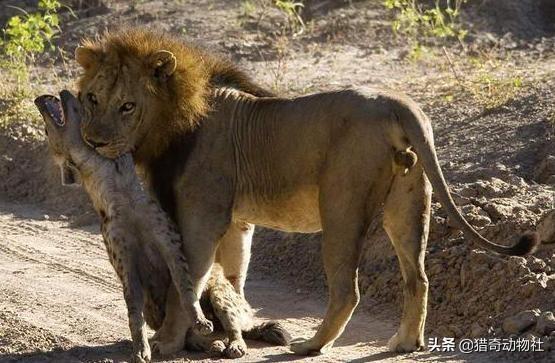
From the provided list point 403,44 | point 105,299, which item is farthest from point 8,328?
point 403,44

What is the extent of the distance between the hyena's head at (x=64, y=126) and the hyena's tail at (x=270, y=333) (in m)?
1.40

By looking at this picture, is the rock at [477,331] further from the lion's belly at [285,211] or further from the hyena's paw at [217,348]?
the hyena's paw at [217,348]

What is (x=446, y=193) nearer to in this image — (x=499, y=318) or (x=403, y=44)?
(x=499, y=318)

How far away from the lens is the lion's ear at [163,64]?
7.92m

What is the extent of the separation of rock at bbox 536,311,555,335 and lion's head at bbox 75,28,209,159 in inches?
91.9

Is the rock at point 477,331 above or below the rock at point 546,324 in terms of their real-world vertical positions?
below

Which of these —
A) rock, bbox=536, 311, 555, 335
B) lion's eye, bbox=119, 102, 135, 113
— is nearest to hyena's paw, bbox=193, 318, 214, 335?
lion's eye, bbox=119, 102, 135, 113

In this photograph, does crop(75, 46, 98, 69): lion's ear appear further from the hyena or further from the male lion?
the hyena

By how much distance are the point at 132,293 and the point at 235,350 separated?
2.22 feet

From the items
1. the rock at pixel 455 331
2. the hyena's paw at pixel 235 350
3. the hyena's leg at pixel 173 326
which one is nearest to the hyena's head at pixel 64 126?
the hyena's leg at pixel 173 326

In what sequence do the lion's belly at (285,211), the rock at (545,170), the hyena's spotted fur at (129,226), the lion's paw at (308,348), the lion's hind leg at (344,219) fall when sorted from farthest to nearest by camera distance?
the rock at (545,170), the lion's belly at (285,211), the lion's paw at (308,348), the hyena's spotted fur at (129,226), the lion's hind leg at (344,219)

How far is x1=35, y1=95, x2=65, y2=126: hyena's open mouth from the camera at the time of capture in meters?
7.92

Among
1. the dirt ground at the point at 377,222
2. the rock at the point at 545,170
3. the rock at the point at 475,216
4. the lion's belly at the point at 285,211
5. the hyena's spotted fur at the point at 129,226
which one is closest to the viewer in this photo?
the hyena's spotted fur at the point at 129,226

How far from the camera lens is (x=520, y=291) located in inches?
315
